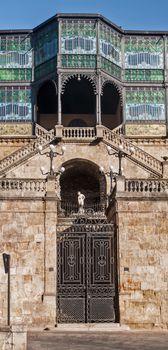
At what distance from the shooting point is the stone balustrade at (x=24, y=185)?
103 feet

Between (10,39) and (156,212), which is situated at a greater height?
(10,39)

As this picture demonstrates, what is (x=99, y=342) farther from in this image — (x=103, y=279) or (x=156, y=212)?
(x=156, y=212)

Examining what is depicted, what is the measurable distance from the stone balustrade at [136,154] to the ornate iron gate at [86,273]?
33.5 feet

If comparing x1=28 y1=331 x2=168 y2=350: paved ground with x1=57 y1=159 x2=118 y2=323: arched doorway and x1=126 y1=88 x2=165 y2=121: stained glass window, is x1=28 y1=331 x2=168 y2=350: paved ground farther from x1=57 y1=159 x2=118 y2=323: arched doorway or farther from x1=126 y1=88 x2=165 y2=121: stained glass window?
x1=126 y1=88 x2=165 y2=121: stained glass window

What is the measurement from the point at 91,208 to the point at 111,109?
41.2ft

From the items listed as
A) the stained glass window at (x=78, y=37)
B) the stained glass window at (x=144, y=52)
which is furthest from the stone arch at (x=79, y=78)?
the stained glass window at (x=144, y=52)

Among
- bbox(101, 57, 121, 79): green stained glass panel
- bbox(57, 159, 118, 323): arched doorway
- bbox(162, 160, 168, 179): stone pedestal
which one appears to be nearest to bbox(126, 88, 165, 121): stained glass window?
bbox(101, 57, 121, 79): green stained glass panel

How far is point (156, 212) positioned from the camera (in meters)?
31.0

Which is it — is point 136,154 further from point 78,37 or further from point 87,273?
point 87,273

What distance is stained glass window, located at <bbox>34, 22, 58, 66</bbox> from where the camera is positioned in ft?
152

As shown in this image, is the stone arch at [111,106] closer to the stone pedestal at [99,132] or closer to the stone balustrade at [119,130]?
the stone balustrade at [119,130]

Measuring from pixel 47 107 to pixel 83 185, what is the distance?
691 cm

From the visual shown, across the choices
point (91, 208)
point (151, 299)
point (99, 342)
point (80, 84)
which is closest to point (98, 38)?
point (80, 84)

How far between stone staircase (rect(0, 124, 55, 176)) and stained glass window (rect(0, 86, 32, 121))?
406 cm
